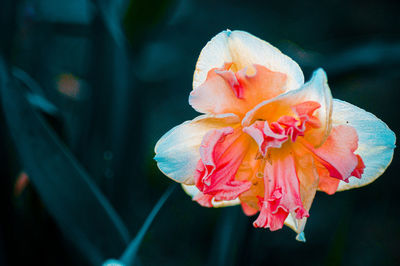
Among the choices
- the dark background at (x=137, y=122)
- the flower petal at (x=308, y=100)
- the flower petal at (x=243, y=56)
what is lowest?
the dark background at (x=137, y=122)

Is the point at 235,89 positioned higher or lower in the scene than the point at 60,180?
higher

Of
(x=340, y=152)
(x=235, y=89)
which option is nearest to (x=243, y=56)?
(x=235, y=89)

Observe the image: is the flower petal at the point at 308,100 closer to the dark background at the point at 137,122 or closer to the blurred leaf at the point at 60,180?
the dark background at the point at 137,122

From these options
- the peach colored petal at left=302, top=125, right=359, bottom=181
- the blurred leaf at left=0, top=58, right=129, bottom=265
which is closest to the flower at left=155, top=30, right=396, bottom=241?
the peach colored petal at left=302, top=125, right=359, bottom=181

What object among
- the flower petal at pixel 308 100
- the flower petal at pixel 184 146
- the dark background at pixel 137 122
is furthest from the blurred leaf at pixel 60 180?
the flower petal at pixel 308 100

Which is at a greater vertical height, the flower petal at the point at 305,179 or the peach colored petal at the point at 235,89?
the peach colored petal at the point at 235,89

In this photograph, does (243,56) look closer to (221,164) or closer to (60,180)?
(221,164)

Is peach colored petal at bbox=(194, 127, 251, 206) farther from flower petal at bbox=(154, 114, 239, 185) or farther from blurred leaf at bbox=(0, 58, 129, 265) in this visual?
blurred leaf at bbox=(0, 58, 129, 265)
